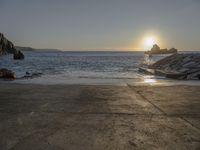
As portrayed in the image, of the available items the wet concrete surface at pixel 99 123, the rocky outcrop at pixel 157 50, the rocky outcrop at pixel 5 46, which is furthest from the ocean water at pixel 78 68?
the rocky outcrop at pixel 157 50

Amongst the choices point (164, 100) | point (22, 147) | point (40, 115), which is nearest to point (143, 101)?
point (164, 100)

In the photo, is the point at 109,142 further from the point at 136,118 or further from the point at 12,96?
the point at 12,96

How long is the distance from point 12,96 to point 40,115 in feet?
9.07

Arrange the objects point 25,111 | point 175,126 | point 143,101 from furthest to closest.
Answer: point 143,101
point 25,111
point 175,126

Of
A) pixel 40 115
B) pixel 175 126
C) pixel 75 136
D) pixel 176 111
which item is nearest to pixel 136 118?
pixel 175 126

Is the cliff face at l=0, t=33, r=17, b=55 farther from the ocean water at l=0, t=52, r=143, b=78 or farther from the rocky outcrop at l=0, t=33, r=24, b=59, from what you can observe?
the ocean water at l=0, t=52, r=143, b=78

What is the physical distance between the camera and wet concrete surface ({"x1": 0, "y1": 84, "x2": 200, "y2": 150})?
12.2 feet

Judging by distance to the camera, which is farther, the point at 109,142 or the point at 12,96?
the point at 12,96

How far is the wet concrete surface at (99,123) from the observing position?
3713mm

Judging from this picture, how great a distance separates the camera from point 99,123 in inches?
187

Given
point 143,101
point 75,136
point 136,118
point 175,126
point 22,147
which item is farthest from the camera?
point 143,101

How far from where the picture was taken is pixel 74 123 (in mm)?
4758

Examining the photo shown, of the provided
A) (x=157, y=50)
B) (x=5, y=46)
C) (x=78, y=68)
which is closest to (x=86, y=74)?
(x=78, y=68)

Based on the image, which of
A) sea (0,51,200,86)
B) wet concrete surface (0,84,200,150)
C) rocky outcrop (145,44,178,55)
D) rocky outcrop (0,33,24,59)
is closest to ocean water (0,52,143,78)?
sea (0,51,200,86)
